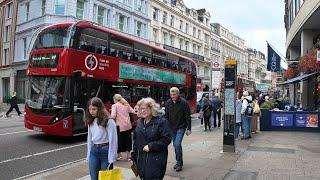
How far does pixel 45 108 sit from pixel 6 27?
37998mm

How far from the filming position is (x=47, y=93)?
45.8 ft

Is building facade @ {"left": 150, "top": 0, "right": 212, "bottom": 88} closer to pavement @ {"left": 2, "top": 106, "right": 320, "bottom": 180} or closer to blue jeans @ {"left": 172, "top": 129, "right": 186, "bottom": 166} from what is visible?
pavement @ {"left": 2, "top": 106, "right": 320, "bottom": 180}

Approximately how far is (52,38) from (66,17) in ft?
76.6

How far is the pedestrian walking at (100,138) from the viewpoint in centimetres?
600

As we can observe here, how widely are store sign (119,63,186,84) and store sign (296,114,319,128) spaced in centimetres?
681

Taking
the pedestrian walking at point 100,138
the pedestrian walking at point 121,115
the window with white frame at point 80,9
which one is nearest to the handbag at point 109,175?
the pedestrian walking at point 100,138

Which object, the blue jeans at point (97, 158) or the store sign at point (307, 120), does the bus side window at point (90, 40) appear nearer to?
the blue jeans at point (97, 158)

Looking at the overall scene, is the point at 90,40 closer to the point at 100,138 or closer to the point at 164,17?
the point at 100,138

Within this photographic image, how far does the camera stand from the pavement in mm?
8523

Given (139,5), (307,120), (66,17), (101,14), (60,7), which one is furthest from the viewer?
(139,5)

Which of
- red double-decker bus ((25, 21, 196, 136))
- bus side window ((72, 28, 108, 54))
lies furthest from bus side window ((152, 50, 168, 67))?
bus side window ((72, 28, 108, 54))

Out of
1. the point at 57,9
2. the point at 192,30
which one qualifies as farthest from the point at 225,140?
the point at 192,30

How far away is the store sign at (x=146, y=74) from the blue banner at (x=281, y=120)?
5786 mm

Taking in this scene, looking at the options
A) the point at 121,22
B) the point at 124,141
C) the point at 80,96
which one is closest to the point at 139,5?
the point at 121,22
